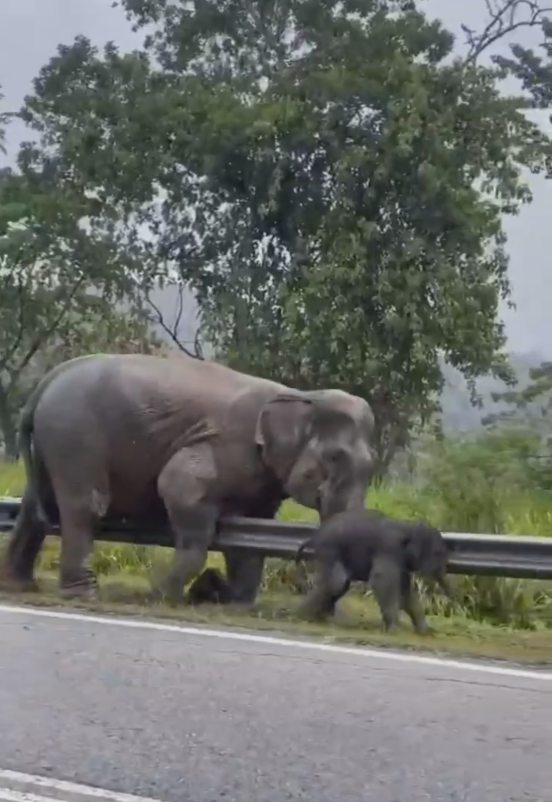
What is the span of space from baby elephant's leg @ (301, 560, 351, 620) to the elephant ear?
4.82 ft

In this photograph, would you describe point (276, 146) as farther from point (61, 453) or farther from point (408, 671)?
point (408, 671)

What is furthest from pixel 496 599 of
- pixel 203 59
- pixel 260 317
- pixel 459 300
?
pixel 203 59

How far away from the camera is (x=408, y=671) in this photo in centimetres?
711

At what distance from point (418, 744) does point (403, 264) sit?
18297mm

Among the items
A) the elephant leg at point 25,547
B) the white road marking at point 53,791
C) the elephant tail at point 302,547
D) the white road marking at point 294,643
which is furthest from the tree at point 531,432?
the white road marking at point 53,791

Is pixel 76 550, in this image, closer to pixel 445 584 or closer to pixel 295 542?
pixel 295 542

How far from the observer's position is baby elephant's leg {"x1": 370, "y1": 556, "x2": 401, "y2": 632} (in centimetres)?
888

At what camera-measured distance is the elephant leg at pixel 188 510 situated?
1012 centimetres

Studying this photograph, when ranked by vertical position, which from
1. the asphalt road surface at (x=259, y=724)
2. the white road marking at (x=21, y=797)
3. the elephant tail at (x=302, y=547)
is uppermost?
the elephant tail at (x=302, y=547)

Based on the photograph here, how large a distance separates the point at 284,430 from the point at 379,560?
1856 millimetres

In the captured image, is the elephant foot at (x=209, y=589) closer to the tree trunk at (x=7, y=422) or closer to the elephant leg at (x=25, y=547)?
the elephant leg at (x=25, y=547)

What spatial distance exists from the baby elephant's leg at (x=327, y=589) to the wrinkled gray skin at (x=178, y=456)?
1.14 m

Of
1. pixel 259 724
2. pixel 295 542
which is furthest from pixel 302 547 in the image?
pixel 259 724

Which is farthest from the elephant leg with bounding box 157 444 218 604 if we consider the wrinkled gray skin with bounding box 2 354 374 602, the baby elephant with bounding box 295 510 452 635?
the baby elephant with bounding box 295 510 452 635
